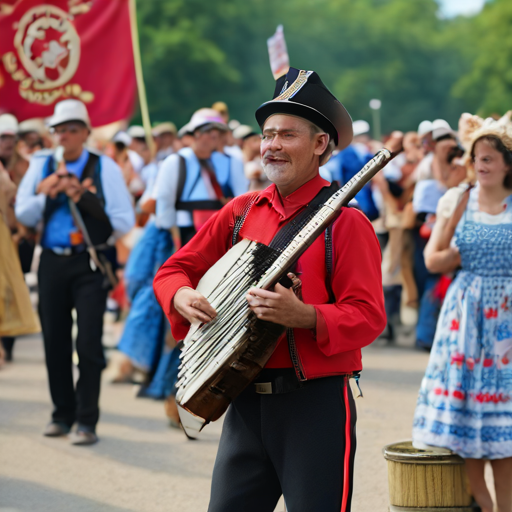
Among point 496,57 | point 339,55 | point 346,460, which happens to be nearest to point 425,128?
point 346,460

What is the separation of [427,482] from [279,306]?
208 centimetres

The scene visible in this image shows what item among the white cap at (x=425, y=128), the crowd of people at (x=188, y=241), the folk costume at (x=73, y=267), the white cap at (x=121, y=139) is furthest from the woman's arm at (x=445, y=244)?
the white cap at (x=121, y=139)

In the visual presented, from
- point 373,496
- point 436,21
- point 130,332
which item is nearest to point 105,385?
point 130,332

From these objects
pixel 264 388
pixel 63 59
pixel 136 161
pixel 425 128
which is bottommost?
pixel 264 388

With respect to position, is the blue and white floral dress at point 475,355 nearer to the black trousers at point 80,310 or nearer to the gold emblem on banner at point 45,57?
the black trousers at point 80,310

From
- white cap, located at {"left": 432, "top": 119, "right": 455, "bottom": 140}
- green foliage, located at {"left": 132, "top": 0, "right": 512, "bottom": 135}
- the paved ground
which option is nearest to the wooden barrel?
the paved ground

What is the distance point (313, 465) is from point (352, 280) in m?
0.61

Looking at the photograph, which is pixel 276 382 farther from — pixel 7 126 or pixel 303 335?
pixel 7 126

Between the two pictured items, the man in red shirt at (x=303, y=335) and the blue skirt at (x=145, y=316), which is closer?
the man in red shirt at (x=303, y=335)

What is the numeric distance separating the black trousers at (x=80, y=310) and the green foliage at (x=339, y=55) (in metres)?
50.6

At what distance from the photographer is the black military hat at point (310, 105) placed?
3.33m

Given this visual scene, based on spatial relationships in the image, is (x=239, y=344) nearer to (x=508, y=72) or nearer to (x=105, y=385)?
(x=105, y=385)

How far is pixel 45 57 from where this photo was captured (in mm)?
7445

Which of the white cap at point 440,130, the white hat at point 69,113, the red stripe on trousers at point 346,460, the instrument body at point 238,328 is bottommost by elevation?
the red stripe on trousers at point 346,460
